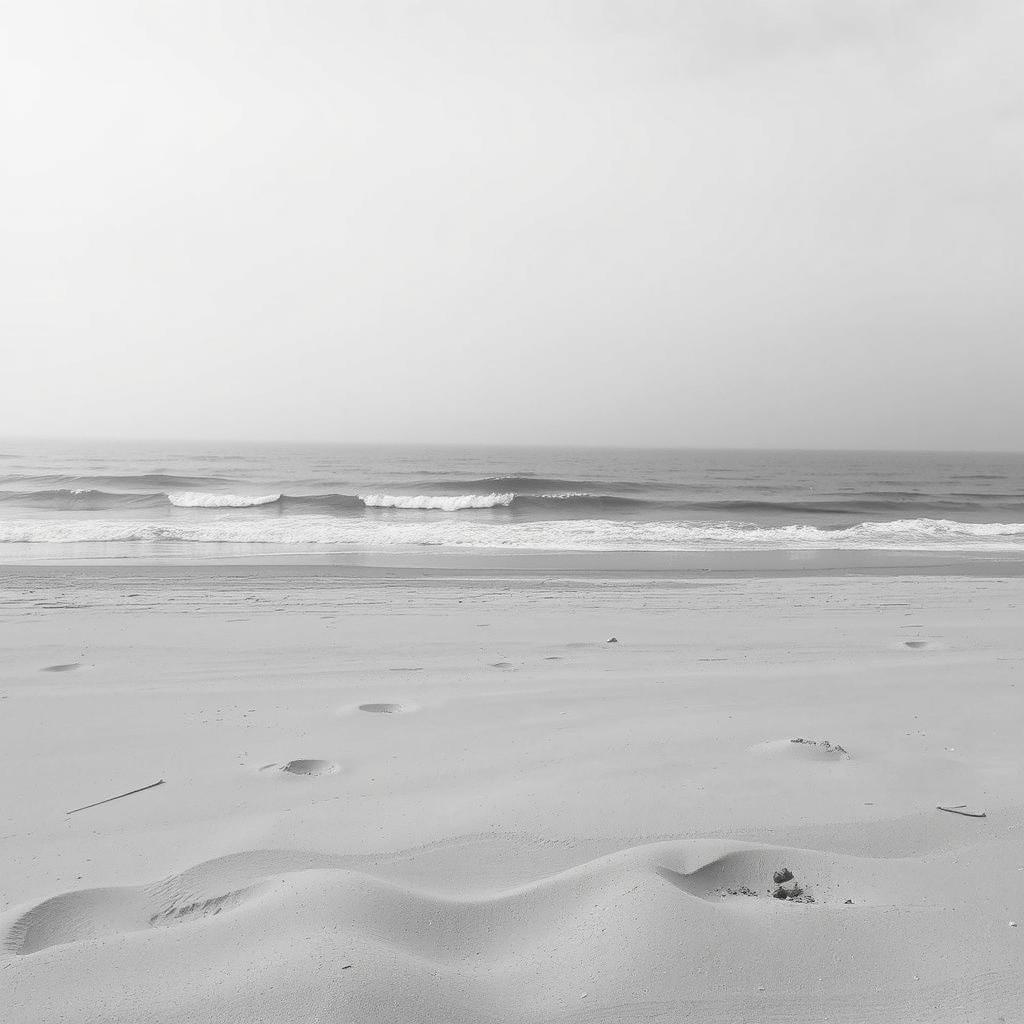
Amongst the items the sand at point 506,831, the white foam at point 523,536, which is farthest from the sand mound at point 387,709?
the white foam at point 523,536

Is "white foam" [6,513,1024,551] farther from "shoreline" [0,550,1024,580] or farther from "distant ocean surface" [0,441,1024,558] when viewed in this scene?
"shoreline" [0,550,1024,580]

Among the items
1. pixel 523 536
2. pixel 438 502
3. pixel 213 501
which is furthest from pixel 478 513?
pixel 213 501

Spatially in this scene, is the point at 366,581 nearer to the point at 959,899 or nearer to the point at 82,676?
the point at 82,676

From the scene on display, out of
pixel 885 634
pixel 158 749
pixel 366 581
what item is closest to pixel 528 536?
pixel 366 581

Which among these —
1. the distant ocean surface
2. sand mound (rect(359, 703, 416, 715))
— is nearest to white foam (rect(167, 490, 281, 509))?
the distant ocean surface

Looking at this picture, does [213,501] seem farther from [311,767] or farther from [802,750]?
[802,750]

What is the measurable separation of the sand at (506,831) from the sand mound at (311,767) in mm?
21

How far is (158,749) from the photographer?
4012 millimetres

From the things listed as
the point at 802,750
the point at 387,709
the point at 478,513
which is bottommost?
the point at 478,513

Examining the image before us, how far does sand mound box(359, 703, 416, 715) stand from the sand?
25 millimetres

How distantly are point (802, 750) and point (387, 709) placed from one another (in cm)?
249

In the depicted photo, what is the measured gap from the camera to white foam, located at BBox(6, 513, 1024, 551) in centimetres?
1781

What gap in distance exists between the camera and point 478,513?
→ 29.7m

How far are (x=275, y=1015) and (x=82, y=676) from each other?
4.60 m
